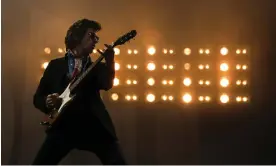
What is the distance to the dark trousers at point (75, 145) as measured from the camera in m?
2.50

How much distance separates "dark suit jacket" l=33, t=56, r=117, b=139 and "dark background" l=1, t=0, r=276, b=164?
0.64 metres

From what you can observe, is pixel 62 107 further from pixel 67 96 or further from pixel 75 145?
pixel 75 145

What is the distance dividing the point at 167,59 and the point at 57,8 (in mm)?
917

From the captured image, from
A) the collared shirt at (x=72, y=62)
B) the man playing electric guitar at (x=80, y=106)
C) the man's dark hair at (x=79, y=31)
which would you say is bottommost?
the man playing electric guitar at (x=80, y=106)

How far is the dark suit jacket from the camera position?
268 centimetres

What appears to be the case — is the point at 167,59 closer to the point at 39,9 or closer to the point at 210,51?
the point at 210,51

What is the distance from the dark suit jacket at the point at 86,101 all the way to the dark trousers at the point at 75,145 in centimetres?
7

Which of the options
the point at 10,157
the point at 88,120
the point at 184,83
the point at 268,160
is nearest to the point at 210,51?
the point at 184,83

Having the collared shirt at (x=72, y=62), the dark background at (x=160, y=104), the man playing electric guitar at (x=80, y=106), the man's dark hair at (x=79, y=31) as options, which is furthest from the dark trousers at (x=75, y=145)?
the dark background at (x=160, y=104)

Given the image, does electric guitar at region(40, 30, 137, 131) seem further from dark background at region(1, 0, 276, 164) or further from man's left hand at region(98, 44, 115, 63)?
dark background at region(1, 0, 276, 164)

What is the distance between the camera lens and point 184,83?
11.0 feet

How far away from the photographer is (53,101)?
272cm

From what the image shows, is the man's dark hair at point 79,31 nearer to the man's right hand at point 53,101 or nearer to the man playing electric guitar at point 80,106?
the man playing electric guitar at point 80,106

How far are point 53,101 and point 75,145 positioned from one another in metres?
0.30
